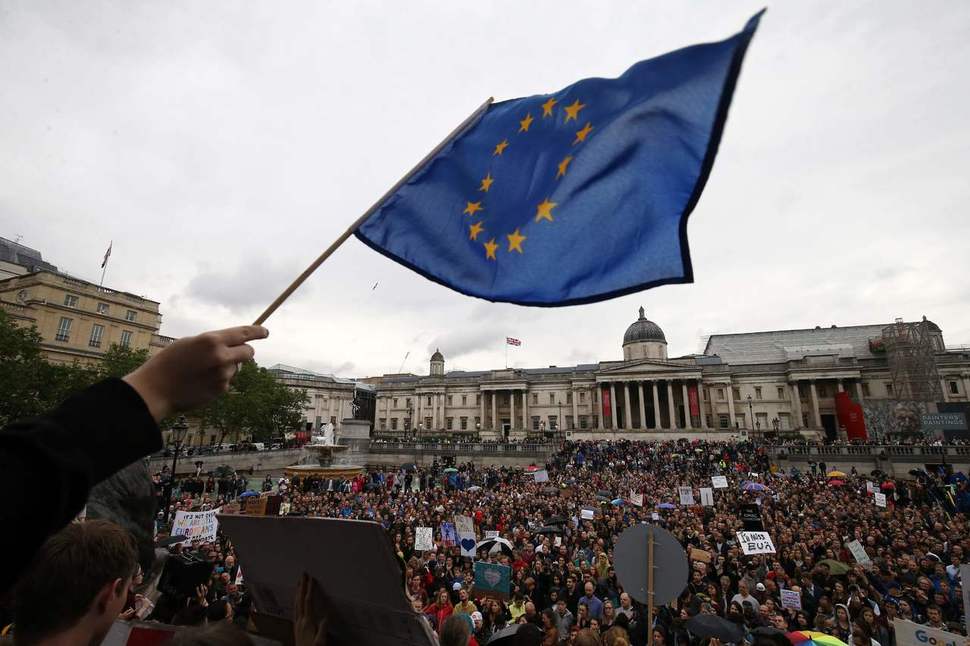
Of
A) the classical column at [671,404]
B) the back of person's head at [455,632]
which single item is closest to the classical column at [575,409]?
the classical column at [671,404]

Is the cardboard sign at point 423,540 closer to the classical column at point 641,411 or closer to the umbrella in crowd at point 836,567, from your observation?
the umbrella in crowd at point 836,567

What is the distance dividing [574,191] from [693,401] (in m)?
72.9

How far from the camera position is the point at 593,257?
14.5ft

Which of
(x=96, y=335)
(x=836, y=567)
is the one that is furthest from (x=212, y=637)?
(x=96, y=335)

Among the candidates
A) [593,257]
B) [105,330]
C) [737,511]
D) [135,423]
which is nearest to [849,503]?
[737,511]

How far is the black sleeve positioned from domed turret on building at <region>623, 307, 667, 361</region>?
80519 millimetres

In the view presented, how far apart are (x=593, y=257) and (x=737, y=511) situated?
17.4 metres

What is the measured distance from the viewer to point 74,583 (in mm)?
1772

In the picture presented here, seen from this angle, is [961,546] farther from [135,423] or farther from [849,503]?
[135,423]

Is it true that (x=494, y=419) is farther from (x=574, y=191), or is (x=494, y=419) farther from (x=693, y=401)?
(x=574, y=191)

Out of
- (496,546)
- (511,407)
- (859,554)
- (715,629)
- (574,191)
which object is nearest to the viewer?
(574,191)

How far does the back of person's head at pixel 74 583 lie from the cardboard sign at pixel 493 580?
8.56 m

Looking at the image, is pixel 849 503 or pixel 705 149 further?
pixel 849 503

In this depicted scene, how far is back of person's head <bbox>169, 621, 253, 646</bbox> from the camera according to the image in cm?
167
